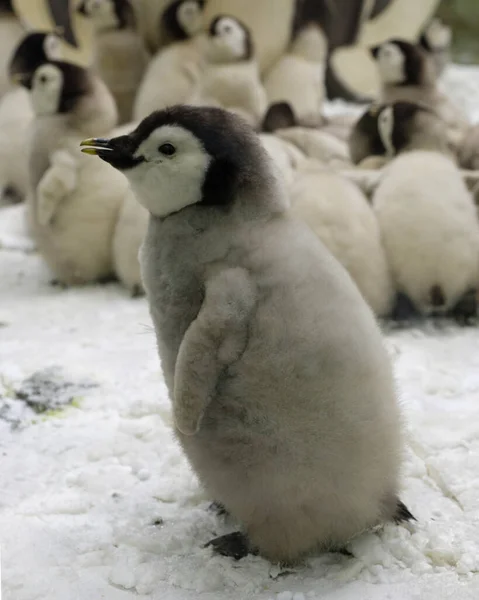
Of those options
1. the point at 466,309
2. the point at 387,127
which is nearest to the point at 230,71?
the point at 387,127

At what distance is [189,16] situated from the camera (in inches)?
135

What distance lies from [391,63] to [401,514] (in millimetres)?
2531

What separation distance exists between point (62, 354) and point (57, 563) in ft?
2.50

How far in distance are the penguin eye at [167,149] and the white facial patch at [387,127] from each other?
5.10 feet

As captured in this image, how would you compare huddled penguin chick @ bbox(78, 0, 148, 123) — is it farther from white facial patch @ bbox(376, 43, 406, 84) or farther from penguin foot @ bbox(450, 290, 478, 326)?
penguin foot @ bbox(450, 290, 478, 326)

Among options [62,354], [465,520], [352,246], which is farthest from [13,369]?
[465,520]

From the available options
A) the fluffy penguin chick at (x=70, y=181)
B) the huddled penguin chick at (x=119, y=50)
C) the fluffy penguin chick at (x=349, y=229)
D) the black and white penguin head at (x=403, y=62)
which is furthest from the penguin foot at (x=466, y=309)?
the huddled penguin chick at (x=119, y=50)

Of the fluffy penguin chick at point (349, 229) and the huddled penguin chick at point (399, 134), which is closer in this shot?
the fluffy penguin chick at point (349, 229)

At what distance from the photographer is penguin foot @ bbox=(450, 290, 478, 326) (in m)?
2.04

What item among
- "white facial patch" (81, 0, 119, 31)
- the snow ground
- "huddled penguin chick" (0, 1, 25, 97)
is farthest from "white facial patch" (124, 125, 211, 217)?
"huddled penguin chick" (0, 1, 25, 97)

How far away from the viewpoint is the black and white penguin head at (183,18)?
11.2 feet

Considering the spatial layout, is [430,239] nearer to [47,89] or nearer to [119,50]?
[47,89]

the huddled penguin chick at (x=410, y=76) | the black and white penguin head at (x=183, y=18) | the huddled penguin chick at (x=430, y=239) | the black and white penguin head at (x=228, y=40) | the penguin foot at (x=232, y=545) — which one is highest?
the black and white penguin head at (x=183, y=18)

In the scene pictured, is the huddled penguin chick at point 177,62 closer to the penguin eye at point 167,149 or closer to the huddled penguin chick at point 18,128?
the huddled penguin chick at point 18,128
